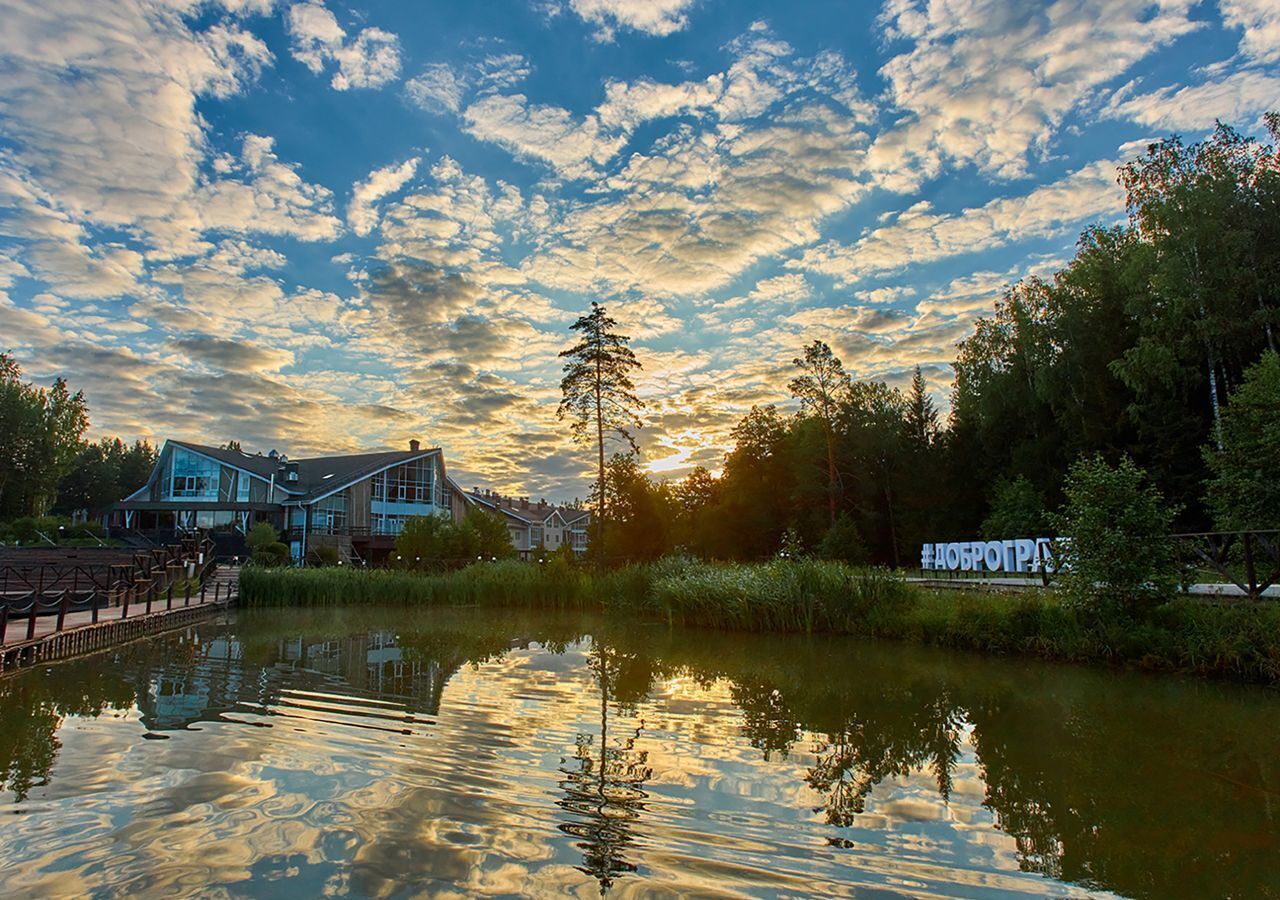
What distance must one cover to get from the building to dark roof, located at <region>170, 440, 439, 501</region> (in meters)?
0.07

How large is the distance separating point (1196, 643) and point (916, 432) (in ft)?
101

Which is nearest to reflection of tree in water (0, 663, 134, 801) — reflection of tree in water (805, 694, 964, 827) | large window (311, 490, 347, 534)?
reflection of tree in water (805, 694, 964, 827)

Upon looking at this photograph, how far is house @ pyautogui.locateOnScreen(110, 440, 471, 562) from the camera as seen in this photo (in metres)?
42.8

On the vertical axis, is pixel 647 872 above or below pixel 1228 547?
below

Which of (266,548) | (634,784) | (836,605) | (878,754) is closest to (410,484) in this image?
(266,548)

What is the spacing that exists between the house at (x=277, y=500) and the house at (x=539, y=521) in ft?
59.2

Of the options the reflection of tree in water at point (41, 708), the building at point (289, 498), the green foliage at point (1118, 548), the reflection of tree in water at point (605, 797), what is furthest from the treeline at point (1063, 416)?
the reflection of tree in water at point (41, 708)

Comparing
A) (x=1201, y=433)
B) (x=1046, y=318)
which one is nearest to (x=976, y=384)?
(x=1046, y=318)

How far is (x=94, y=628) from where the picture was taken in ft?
46.4

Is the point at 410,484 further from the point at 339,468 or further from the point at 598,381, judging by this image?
the point at 598,381

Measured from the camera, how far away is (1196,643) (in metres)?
11.0

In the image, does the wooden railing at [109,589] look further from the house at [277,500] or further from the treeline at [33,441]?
the treeline at [33,441]

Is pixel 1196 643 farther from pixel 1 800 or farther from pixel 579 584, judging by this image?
pixel 579 584

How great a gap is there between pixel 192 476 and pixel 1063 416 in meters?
48.0
